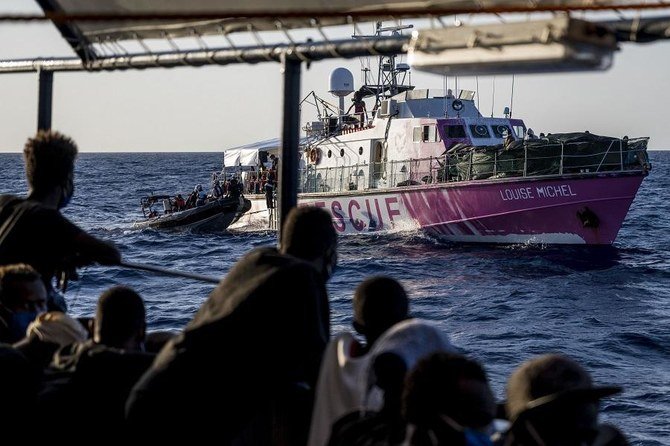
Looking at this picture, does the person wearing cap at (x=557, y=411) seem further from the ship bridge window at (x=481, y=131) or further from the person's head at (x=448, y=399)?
the ship bridge window at (x=481, y=131)

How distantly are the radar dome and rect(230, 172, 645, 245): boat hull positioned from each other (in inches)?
196

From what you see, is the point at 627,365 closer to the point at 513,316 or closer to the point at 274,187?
the point at 513,316

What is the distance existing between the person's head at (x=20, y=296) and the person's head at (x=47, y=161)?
1.19 ft

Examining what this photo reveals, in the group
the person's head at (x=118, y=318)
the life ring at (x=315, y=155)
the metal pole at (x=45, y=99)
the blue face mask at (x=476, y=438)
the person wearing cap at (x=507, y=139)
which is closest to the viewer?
the blue face mask at (x=476, y=438)

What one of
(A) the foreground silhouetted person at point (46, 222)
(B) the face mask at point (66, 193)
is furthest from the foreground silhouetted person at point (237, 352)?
(B) the face mask at point (66, 193)

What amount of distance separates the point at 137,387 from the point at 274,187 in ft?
111

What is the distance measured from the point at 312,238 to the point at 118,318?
743 mm

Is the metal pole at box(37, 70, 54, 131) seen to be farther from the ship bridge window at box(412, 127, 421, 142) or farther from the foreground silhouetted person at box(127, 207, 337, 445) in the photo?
the ship bridge window at box(412, 127, 421, 142)

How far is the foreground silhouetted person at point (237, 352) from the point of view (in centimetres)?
353

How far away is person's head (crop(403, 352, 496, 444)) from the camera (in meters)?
2.96

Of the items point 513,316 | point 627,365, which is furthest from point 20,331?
point 513,316

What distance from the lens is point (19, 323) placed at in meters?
4.79

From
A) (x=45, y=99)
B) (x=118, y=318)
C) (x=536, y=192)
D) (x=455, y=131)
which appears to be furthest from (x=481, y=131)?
(x=118, y=318)

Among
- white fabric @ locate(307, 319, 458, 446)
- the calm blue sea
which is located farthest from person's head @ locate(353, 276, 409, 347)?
the calm blue sea
